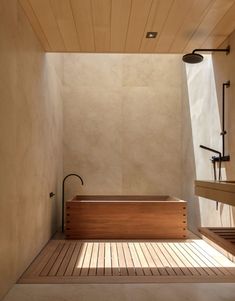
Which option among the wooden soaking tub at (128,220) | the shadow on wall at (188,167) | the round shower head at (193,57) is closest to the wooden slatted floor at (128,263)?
the wooden soaking tub at (128,220)

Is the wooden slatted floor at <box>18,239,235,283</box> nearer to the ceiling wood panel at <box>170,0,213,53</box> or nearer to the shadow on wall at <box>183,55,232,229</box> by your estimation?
the shadow on wall at <box>183,55,232,229</box>

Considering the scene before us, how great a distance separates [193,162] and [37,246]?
8.50ft

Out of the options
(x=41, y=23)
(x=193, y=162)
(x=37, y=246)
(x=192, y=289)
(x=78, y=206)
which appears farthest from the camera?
(x=193, y=162)

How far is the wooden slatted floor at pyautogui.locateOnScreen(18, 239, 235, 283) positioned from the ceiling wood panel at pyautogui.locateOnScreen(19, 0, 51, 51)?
2.31m

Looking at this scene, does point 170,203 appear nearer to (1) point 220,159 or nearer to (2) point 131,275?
(1) point 220,159

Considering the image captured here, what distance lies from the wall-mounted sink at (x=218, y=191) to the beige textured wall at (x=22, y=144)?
1.41 meters

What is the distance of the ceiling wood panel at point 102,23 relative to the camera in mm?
2996

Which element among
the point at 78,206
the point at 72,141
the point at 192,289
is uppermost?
the point at 72,141

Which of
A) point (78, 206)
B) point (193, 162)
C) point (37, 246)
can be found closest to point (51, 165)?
point (78, 206)

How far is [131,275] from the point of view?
9.62ft

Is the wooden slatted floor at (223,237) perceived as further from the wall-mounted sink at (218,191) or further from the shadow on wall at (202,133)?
the shadow on wall at (202,133)

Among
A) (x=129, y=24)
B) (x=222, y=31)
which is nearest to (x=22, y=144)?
(x=129, y=24)

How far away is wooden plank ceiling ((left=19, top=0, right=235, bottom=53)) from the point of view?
118 inches

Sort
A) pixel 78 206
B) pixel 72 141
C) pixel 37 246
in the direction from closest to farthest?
1. pixel 37 246
2. pixel 78 206
3. pixel 72 141
